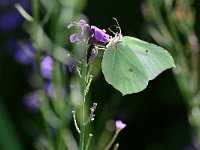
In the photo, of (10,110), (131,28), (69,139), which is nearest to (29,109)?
(10,110)

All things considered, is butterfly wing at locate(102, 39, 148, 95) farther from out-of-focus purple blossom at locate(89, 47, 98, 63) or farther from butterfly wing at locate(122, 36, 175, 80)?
out-of-focus purple blossom at locate(89, 47, 98, 63)

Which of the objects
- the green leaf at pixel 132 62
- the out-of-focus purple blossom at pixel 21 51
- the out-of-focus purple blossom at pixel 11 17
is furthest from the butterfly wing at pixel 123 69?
the out-of-focus purple blossom at pixel 11 17

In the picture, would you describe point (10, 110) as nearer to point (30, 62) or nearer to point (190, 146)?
point (30, 62)

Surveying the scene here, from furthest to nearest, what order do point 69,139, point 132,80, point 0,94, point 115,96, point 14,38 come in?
point 14,38
point 0,94
point 115,96
point 69,139
point 132,80

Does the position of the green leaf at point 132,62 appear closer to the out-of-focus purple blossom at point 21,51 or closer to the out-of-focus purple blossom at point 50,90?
the out-of-focus purple blossom at point 50,90

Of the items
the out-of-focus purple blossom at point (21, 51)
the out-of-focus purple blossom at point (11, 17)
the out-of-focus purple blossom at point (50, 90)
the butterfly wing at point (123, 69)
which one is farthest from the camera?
the out-of-focus purple blossom at point (11, 17)

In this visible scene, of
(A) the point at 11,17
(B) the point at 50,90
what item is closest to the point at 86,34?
(B) the point at 50,90

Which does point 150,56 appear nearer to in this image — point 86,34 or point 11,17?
point 86,34
